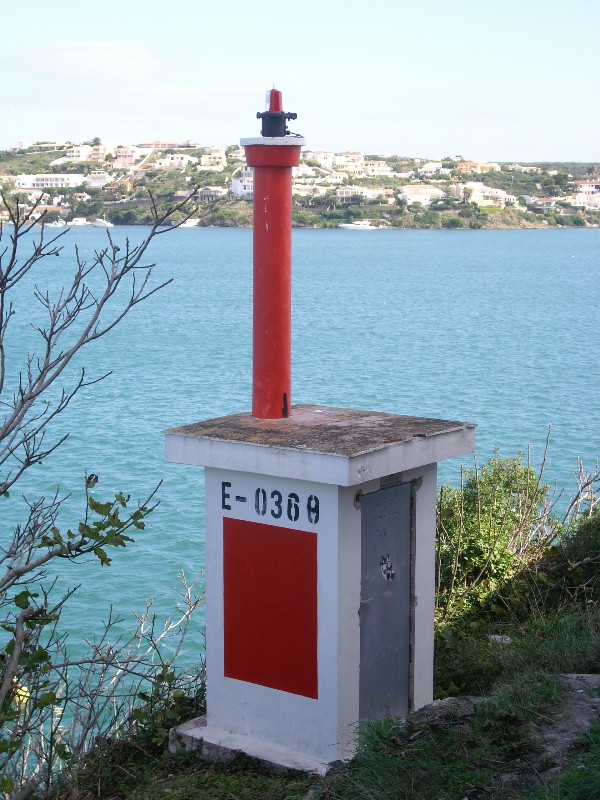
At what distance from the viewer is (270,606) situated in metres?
6.82

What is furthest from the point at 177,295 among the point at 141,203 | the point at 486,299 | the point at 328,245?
the point at 328,245

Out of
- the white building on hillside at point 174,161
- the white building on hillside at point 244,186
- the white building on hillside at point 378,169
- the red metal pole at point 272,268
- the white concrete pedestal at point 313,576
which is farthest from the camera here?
the white building on hillside at point 378,169

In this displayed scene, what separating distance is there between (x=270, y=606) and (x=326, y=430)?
1.22 meters

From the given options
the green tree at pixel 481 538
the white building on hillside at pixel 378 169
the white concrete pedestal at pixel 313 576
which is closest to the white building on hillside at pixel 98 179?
the white building on hillside at pixel 378 169

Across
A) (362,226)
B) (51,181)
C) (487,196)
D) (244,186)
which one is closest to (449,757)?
(244,186)

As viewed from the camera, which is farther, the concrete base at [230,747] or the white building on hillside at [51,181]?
the white building on hillside at [51,181]

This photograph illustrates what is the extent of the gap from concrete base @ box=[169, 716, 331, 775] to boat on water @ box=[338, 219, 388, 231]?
154562 mm

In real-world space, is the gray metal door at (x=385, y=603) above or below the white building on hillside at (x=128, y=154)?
below

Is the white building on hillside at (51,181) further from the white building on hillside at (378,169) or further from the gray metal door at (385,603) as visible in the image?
the white building on hillside at (378,169)

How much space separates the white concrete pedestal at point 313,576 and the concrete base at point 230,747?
0.04 ft

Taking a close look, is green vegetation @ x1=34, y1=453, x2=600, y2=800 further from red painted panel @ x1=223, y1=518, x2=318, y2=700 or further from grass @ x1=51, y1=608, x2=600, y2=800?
red painted panel @ x1=223, y1=518, x2=318, y2=700

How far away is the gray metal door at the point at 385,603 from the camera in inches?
269

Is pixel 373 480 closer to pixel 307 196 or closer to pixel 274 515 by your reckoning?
pixel 274 515

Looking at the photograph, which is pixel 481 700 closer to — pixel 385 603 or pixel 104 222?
pixel 385 603
